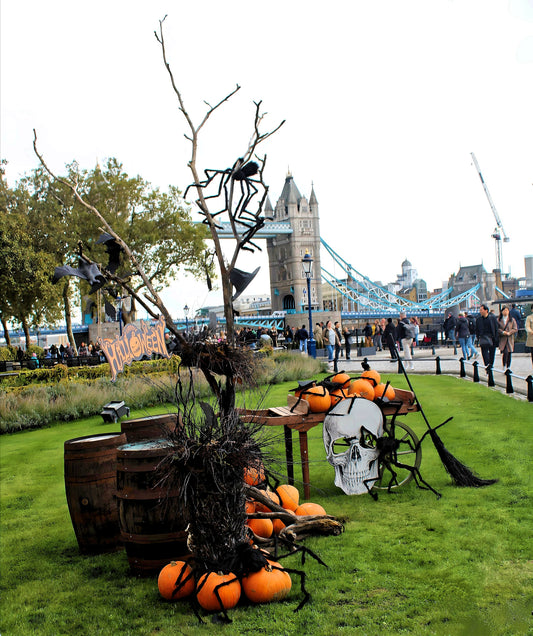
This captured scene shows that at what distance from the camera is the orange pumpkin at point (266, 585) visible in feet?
12.5

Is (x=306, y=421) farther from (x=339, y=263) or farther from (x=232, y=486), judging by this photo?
(x=339, y=263)

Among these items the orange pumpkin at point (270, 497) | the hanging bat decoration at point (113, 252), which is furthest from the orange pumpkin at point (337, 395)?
the hanging bat decoration at point (113, 252)

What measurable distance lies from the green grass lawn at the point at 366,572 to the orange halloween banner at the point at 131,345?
422cm

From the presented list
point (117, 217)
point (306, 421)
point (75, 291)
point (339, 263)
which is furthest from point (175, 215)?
point (339, 263)

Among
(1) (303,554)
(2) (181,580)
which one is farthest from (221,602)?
(1) (303,554)

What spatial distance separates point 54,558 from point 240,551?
7.13ft

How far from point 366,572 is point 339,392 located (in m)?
2.12

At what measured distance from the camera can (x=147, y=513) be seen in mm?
4258

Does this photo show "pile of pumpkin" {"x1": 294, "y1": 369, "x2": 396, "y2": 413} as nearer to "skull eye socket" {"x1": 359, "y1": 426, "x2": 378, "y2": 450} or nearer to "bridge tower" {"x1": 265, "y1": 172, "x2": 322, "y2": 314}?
"skull eye socket" {"x1": 359, "y1": 426, "x2": 378, "y2": 450}

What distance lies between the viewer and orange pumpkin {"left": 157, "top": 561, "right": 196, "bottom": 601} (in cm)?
391

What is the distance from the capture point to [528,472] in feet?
19.8

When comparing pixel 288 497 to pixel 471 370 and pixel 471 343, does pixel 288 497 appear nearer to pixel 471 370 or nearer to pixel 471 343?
pixel 471 370

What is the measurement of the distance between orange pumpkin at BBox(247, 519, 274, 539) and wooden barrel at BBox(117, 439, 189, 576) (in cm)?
52

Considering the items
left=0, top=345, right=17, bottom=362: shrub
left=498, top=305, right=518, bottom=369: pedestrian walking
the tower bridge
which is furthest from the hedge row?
the tower bridge
